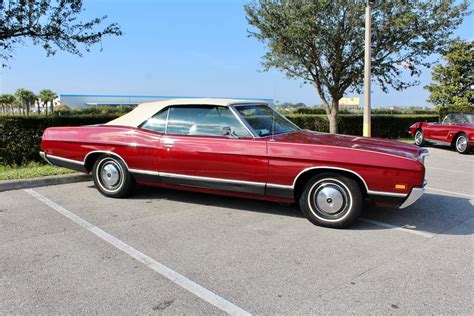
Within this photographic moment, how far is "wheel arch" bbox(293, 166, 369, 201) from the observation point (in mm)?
4223

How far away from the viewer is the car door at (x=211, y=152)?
4594mm

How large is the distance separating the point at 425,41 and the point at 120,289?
575 inches

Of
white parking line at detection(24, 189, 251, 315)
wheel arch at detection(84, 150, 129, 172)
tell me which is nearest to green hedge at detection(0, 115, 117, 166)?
wheel arch at detection(84, 150, 129, 172)

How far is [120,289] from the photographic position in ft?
9.59

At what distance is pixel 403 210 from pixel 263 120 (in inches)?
88.0

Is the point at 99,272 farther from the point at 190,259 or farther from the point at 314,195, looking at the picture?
the point at 314,195

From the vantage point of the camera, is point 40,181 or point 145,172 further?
point 40,181

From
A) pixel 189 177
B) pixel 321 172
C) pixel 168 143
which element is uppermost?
pixel 168 143

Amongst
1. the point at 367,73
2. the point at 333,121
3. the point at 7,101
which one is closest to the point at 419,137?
the point at 333,121

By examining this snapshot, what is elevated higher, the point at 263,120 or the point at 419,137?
the point at 263,120

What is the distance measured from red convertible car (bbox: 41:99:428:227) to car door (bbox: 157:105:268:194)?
0.5 inches

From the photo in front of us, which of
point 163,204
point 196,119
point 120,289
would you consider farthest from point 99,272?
point 196,119

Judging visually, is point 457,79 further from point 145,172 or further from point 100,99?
point 100,99

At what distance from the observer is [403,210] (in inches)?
203
